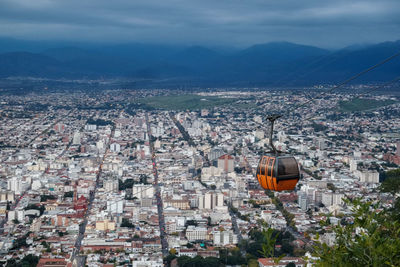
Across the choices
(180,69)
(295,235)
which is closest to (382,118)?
(295,235)

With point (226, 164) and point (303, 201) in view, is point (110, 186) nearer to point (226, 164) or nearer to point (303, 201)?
point (226, 164)

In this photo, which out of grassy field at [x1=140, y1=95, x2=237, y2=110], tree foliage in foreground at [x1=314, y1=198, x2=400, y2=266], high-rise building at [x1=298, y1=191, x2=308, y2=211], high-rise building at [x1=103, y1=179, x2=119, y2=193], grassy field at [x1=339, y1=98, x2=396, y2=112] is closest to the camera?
tree foliage in foreground at [x1=314, y1=198, x2=400, y2=266]

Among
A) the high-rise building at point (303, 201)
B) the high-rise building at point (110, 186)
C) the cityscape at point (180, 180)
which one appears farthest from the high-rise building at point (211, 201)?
the high-rise building at point (110, 186)

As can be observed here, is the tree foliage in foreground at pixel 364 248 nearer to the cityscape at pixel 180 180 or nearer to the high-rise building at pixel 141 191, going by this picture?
the cityscape at pixel 180 180

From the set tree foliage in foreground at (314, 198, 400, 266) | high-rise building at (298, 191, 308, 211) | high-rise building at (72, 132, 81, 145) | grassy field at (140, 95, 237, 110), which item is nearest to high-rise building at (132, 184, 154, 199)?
high-rise building at (298, 191, 308, 211)

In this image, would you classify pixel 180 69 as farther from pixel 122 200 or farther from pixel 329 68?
pixel 122 200

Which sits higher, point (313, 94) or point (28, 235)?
point (313, 94)

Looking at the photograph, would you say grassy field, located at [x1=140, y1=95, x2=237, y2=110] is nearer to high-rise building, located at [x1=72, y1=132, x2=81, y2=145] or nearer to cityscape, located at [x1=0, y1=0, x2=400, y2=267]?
cityscape, located at [x1=0, y1=0, x2=400, y2=267]
